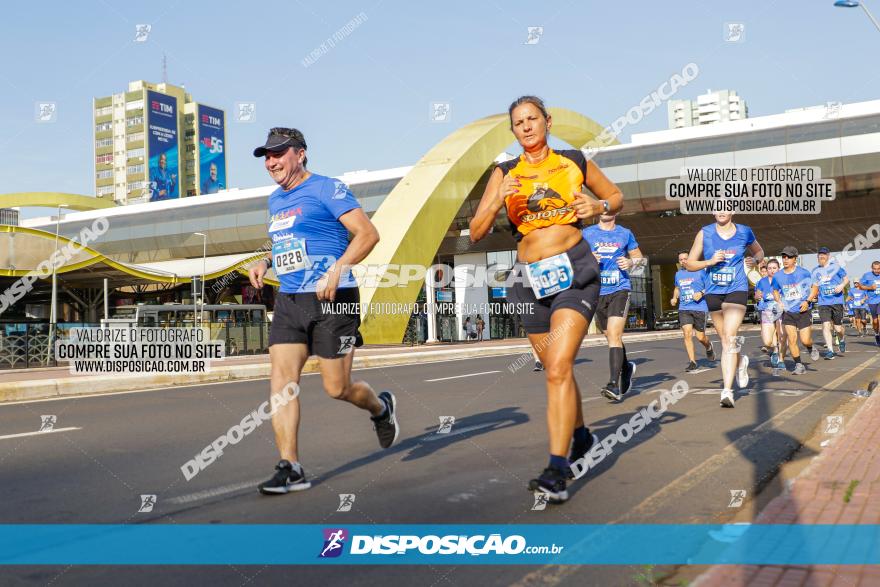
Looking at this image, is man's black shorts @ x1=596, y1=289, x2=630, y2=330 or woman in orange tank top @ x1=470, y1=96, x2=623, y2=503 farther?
man's black shorts @ x1=596, y1=289, x2=630, y2=330

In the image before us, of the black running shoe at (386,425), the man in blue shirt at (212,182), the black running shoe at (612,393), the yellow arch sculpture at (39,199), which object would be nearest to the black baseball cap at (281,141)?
the black running shoe at (386,425)

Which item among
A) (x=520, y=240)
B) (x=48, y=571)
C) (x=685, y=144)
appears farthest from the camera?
(x=685, y=144)

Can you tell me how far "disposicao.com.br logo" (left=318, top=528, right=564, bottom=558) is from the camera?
3.17 metres

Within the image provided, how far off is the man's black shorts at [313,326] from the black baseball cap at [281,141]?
0.86 meters

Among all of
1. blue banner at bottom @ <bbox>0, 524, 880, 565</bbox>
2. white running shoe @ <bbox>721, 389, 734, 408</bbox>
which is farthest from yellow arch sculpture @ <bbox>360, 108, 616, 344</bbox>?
blue banner at bottom @ <bbox>0, 524, 880, 565</bbox>

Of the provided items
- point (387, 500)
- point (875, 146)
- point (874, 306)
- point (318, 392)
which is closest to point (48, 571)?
point (387, 500)

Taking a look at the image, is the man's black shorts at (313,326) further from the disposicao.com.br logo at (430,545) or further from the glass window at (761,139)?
the glass window at (761,139)

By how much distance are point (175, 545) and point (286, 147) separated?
7.75 ft

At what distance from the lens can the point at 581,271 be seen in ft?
13.8

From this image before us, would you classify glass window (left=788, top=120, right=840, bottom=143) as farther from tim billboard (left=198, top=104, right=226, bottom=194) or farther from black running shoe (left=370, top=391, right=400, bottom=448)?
tim billboard (left=198, top=104, right=226, bottom=194)

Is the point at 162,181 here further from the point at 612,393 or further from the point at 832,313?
the point at 612,393

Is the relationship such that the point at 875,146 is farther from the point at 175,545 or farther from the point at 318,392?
the point at 175,545

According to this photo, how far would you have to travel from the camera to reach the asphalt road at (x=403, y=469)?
2.98 meters

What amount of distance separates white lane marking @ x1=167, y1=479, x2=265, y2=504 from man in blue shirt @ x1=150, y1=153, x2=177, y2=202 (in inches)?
5515
